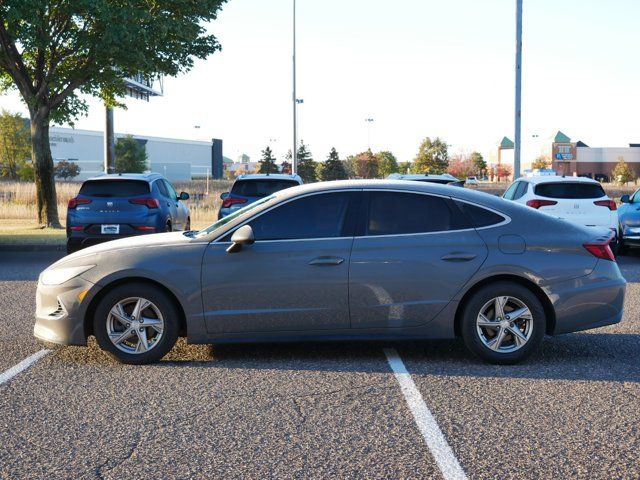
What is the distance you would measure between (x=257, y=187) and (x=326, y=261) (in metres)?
9.96

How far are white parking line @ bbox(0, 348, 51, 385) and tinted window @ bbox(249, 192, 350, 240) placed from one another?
217 cm

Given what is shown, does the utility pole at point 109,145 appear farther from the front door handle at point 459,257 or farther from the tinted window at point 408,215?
the front door handle at point 459,257

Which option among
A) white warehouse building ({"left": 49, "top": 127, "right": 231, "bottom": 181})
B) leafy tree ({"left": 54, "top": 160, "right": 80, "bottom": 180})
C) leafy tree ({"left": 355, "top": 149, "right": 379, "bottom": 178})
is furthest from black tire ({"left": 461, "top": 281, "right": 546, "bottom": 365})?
white warehouse building ({"left": 49, "top": 127, "right": 231, "bottom": 181})

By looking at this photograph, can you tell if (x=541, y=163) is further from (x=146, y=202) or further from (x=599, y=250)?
(x=599, y=250)

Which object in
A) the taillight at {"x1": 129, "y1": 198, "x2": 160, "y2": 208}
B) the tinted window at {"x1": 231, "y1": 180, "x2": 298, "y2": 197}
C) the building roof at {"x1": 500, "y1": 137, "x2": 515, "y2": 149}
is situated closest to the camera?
the taillight at {"x1": 129, "y1": 198, "x2": 160, "y2": 208}

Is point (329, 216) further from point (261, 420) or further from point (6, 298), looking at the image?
point (6, 298)

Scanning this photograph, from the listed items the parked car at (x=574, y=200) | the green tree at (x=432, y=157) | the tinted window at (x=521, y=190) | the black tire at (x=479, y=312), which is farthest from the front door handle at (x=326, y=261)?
the green tree at (x=432, y=157)

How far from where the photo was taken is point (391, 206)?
6.92 meters

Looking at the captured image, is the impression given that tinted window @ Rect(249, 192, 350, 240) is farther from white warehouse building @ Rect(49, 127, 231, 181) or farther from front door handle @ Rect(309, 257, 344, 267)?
white warehouse building @ Rect(49, 127, 231, 181)

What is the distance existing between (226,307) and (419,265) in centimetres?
161

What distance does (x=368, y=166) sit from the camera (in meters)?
83.8

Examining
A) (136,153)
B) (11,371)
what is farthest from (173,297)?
(136,153)

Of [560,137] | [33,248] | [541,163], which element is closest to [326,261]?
[33,248]

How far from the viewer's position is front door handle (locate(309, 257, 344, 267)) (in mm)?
6641
